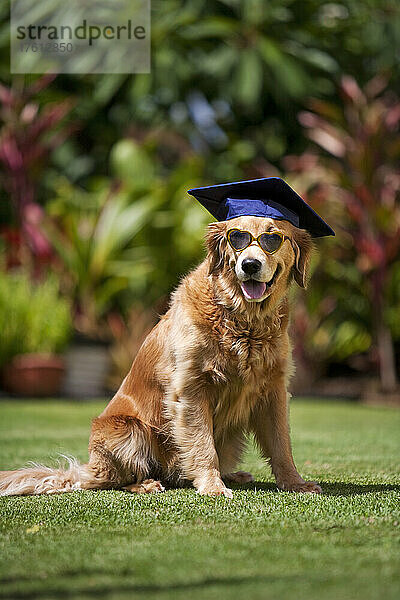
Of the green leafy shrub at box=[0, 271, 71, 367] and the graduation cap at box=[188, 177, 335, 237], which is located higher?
the graduation cap at box=[188, 177, 335, 237]

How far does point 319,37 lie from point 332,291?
17.1 feet

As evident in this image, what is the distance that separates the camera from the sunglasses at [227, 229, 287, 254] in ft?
11.5

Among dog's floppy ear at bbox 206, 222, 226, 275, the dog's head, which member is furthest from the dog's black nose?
dog's floppy ear at bbox 206, 222, 226, 275

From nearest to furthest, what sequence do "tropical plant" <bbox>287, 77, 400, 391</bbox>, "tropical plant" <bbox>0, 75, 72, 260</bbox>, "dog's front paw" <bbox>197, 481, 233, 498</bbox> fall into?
"dog's front paw" <bbox>197, 481, 233, 498</bbox>
"tropical plant" <bbox>287, 77, 400, 391</bbox>
"tropical plant" <bbox>0, 75, 72, 260</bbox>

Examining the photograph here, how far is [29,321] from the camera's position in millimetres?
9469

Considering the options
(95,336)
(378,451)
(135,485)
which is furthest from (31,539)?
(95,336)

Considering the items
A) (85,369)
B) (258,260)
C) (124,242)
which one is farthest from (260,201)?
(124,242)

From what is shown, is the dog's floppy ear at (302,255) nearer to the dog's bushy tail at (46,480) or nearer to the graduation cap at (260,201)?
the graduation cap at (260,201)

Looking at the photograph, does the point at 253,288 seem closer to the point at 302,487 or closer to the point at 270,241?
the point at 270,241

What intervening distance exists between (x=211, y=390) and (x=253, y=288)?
1.68 ft

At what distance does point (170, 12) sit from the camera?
12.4m

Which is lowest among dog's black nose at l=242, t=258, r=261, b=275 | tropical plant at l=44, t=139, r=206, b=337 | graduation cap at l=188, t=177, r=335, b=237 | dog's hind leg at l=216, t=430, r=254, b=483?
dog's hind leg at l=216, t=430, r=254, b=483

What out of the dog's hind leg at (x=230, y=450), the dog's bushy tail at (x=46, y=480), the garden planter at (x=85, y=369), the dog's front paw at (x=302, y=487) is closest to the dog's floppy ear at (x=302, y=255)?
the dog's hind leg at (x=230, y=450)

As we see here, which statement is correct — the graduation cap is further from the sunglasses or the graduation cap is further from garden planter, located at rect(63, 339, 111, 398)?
garden planter, located at rect(63, 339, 111, 398)
